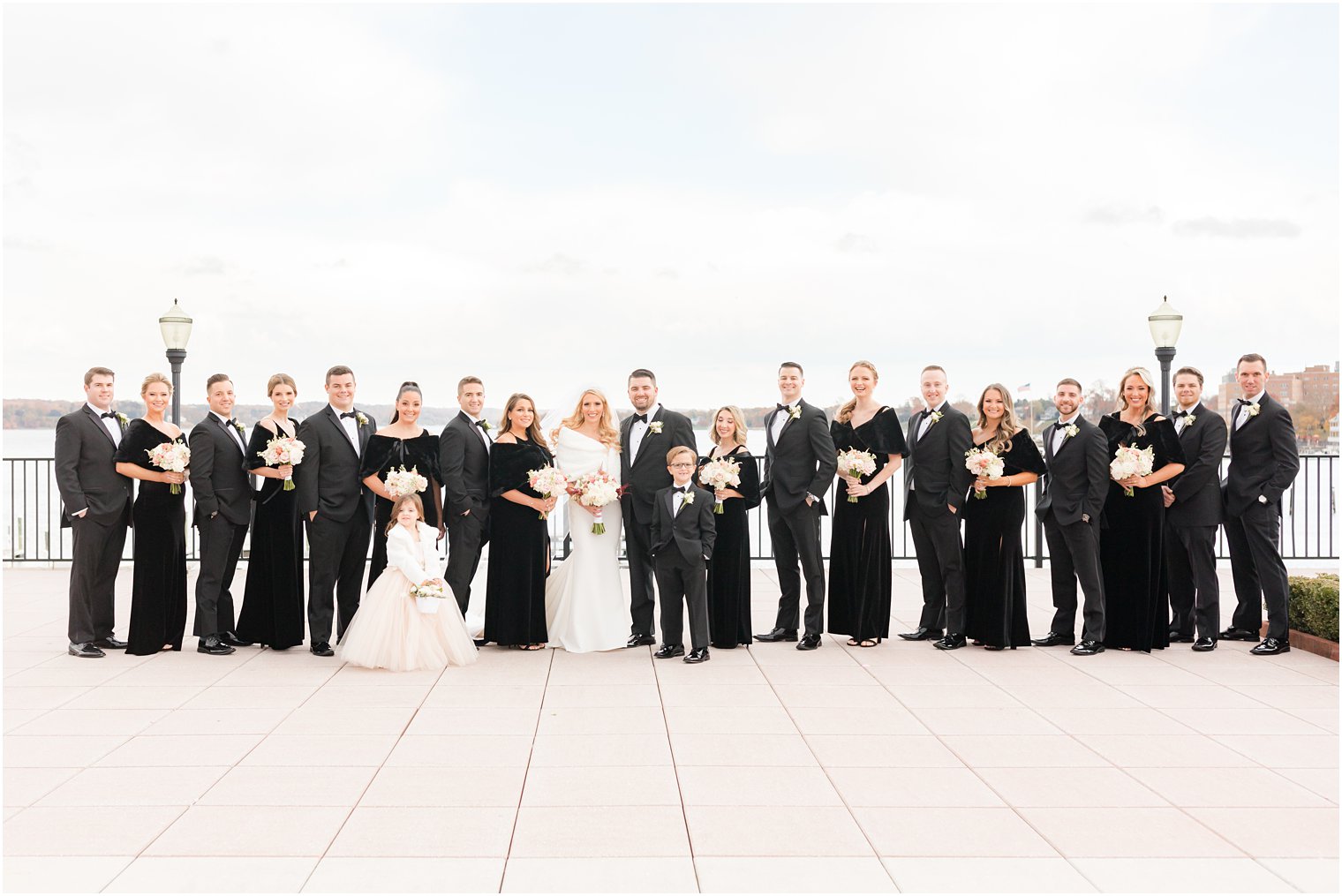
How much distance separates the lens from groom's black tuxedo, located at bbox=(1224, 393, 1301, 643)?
7.15m

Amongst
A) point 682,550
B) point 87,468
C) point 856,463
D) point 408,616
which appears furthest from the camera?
point 856,463

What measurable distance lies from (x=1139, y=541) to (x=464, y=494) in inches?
188

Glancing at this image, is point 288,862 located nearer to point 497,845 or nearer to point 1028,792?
point 497,845

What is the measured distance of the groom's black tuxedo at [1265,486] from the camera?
715cm

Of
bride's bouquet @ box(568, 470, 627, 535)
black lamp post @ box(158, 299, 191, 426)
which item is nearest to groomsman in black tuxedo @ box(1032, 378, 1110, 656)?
bride's bouquet @ box(568, 470, 627, 535)

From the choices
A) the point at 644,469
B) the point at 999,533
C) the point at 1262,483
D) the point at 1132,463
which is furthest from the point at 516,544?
the point at 1262,483

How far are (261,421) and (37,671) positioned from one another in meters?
2.09

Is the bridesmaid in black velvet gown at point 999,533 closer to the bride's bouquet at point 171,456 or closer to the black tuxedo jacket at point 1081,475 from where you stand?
the black tuxedo jacket at point 1081,475

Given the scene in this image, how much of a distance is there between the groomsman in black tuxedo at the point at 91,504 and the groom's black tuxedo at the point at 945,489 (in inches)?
223

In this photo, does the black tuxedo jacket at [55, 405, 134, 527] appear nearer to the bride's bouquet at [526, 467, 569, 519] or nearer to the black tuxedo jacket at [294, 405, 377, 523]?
the black tuxedo jacket at [294, 405, 377, 523]

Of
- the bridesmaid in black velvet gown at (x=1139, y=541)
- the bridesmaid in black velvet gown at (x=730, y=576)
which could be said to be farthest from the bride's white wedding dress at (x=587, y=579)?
the bridesmaid in black velvet gown at (x=1139, y=541)

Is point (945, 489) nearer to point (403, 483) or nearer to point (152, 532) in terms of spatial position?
point (403, 483)

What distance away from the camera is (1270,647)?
7.14 metres

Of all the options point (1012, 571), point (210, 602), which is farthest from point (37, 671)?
point (1012, 571)
